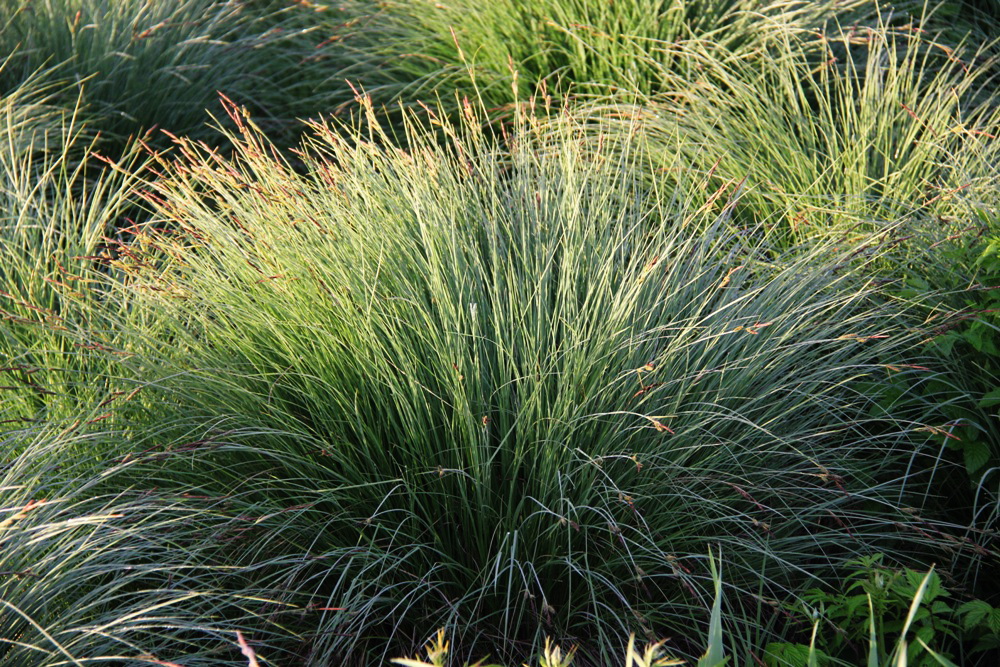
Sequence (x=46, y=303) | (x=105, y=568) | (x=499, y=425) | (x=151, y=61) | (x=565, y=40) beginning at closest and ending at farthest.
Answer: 1. (x=105, y=568)
2. (x=499, y=425)
3. (x=46, y=303)
4. (x=565, y=40)
5. (x=151, y=61)

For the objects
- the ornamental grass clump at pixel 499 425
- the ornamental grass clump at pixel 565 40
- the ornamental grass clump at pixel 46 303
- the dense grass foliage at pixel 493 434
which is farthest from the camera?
the ornamental grass clump at pixel 565 40

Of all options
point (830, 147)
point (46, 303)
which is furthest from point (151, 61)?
point (830, 147)

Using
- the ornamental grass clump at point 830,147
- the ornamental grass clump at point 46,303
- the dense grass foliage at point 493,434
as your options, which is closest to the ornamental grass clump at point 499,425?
the dense grass foliage at point 493,434

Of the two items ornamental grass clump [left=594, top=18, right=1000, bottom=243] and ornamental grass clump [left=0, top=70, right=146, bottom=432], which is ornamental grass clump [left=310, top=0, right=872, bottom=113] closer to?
ornamental grass clump [left=594, top=18, right=1000, bottom=243]

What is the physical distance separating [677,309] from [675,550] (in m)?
0.72

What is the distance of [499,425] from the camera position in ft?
8.62

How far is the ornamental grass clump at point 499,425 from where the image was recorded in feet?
8.09

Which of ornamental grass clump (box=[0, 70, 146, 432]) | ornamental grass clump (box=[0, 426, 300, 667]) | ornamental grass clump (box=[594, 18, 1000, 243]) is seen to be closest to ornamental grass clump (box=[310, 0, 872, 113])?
ornamental grass clump (box=[594, 18, 1000, 243])

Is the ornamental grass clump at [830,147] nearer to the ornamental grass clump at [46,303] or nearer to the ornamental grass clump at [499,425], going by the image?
the ornamental grass clump at [499,425]

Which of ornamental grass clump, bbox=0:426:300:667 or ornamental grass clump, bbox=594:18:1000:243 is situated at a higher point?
ornamental grass clump, bbox=0:426:300:667

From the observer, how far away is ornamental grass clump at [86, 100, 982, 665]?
246cm

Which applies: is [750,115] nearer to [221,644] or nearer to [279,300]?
[279,300]

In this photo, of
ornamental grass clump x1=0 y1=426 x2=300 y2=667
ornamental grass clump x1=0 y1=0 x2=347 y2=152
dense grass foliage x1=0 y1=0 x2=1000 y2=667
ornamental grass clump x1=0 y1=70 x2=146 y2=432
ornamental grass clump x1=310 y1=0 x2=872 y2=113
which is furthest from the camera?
ornamental grass clump x1=0 y1=0 x2=347 y2=152

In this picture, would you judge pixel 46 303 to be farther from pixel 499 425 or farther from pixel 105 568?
pixel 499 425
